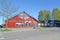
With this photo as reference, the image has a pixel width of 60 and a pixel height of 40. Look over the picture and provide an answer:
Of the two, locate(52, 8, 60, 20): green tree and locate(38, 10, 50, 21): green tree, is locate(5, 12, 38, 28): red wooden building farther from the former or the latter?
locate(52, 8, 60, 20): green tree

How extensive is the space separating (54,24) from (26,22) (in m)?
40.3

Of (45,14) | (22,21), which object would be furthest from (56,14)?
(22,21)

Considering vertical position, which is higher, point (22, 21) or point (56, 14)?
point (56, 14)

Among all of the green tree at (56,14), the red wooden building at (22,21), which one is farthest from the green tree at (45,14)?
the red wooden building at (22,21)

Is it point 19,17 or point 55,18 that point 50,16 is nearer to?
point 55,18

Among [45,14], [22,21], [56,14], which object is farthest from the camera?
[45,14]

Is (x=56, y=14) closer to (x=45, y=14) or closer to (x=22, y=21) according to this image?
(x=45, y=14)

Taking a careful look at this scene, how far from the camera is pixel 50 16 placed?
138 meters

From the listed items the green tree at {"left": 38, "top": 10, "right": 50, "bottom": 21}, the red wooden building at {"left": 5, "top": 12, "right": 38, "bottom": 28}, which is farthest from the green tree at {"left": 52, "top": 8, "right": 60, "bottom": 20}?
the red wooden building at {"left": 5, "top": 12, "right": 38, "bottom": 28}

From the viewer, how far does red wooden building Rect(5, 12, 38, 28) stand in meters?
85.4

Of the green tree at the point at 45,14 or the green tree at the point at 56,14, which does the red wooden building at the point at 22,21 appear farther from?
the green tree at the point at 56,14

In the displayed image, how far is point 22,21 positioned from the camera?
8612cm

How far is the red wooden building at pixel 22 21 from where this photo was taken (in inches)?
3364

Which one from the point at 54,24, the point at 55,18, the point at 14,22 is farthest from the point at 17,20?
the point at 55,18
